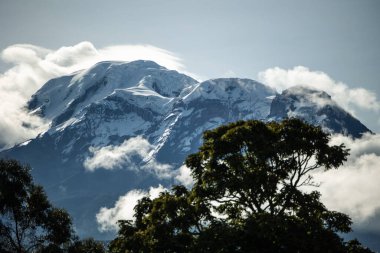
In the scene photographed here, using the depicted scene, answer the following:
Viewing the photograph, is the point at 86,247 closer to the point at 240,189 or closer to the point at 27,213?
the point at 27,213

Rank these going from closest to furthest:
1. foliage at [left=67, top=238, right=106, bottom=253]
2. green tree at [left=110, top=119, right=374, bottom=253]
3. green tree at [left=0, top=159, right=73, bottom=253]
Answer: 1. green tree at [left=110, top=119, right=374, bottom=253]
2. green tree at [left=0, top=159, right=73, bottom=253]
3. foliage at [left=67, top=238, right=106, bottom=253]

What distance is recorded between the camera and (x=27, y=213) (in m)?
51.6

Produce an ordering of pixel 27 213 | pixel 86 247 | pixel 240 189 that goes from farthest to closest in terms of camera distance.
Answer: pixel 86 247 < pixel 27 213 < pixel 240 189

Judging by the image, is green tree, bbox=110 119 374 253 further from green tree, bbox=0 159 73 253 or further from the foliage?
green tree, bbox=0 159 73 253

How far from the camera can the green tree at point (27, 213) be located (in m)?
49.8

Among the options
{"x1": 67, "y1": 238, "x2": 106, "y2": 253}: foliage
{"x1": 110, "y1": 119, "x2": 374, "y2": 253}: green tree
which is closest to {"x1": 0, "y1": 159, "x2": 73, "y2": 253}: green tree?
{"x1": 67, "y1": 238, "x2": 106, "y2": 253}: foliage

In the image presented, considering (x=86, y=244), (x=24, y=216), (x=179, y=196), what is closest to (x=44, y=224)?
(x=24, y=216)

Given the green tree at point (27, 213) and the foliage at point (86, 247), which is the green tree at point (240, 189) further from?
the green tree at point (27, 213)

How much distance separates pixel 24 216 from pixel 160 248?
785 inches

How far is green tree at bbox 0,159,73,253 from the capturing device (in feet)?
163

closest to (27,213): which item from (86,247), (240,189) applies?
(86,247)

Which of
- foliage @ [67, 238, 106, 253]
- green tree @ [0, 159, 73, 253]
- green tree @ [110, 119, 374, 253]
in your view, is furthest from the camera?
foliage @ [67, 238, 106, 253]

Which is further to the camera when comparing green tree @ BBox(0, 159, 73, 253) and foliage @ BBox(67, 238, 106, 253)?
foliage @ BBox(67, 238, 106, 253)

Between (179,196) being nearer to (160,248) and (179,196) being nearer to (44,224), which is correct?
(160,248)
